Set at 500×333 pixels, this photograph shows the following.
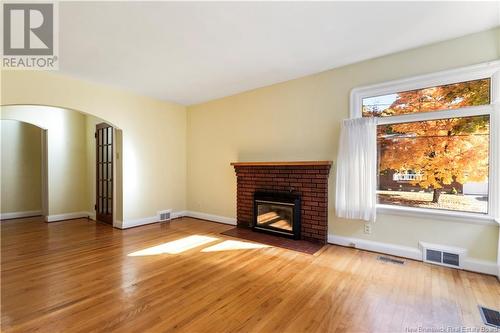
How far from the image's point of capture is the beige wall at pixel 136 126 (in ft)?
11.8

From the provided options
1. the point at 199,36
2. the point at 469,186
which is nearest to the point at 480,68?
the point at 469,186

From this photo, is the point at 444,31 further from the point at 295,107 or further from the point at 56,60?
the point at 56,60

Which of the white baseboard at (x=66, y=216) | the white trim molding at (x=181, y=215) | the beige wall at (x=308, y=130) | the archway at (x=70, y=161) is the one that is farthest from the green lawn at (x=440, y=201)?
the white baseboard at (x=66, y=216)

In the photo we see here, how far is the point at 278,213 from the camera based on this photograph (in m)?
4.23

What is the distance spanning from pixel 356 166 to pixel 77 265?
387cm

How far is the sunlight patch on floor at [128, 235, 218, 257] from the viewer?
339 cm

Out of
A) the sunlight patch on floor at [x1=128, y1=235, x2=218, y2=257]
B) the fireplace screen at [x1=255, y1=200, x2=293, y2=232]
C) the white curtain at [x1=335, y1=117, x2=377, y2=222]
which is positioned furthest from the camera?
the fireplace screen at [x1=255, y1=200, x2=293, y2=232]

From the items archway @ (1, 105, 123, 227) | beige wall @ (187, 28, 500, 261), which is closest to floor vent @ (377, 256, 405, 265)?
beige wall @ (187, 28, 500, 261)

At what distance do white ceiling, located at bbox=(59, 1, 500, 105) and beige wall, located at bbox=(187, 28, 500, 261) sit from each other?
8.1 inches

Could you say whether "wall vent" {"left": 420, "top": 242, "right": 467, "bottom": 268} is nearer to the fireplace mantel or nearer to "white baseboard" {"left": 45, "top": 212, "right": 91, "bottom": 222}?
the fireplace mantel

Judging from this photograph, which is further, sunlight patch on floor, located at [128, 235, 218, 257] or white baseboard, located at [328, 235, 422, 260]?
sunlight patch on floor, located at [128, 235, 218, 257]

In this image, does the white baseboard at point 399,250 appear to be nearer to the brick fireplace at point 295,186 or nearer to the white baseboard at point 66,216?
the brick fireplace at point 295,186

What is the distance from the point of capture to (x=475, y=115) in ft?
9.15

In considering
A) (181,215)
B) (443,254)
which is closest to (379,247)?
(443,254)
